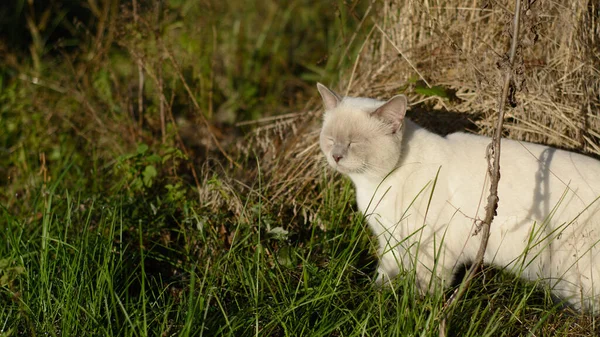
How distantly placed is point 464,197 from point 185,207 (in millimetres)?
1394

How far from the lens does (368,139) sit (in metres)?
2.62

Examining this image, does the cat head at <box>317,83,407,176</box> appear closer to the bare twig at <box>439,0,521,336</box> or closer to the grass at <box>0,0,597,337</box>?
the grass at <box>0,0,597,337</box>

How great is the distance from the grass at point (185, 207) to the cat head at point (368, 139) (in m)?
0.30

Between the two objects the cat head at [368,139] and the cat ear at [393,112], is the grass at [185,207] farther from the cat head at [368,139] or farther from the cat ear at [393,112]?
the cat ear at [393,112]

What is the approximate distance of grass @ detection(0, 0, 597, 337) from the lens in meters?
2.32

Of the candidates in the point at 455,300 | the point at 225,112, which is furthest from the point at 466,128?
the point at 225,112

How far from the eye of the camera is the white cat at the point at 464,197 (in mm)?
2498

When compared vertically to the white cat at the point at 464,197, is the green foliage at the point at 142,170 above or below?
below

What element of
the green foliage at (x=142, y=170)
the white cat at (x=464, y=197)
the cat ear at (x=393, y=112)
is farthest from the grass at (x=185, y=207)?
the cat ear at (x=393, y=112)

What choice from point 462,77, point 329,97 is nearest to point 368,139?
point 329,97

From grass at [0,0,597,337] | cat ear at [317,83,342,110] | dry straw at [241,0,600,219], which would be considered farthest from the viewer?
dry straw at [241,0,600,219]

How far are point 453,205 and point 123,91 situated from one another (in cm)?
283

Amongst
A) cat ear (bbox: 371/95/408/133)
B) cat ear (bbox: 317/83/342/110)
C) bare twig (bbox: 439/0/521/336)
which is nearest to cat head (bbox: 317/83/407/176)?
cat ear (bbox: 371/95/408/133)

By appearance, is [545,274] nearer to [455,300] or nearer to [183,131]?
[455,300]
